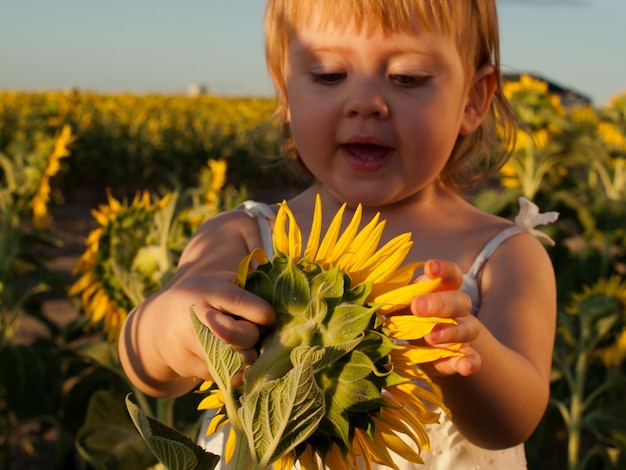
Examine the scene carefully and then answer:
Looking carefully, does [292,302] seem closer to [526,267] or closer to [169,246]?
[526,267]

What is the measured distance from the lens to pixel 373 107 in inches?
38.6

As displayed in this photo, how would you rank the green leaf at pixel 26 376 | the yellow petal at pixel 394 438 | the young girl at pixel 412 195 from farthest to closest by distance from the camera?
the green leaf at pixel 26 376, the young girl at pixel 412 195, the yellow petal at pixel 394 438

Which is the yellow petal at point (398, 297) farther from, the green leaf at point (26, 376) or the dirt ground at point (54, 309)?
the dirt ground at point (54, 309)

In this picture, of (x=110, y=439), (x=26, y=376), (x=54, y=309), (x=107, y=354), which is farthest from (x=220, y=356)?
(x=54, y=309)

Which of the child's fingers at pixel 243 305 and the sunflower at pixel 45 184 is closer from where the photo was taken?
the child's fingers at pixel 243 305

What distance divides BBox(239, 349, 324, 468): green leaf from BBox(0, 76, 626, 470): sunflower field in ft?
3.16

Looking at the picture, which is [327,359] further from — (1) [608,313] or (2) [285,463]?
(1) [608,313]

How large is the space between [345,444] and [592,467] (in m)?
2.25

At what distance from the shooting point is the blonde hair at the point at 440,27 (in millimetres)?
1003

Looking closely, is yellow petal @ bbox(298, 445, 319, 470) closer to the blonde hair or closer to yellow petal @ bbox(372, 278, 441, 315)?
yellow petal @ bbox(372, 278, 441, 315)

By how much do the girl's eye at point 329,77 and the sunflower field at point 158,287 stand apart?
0.48 metres

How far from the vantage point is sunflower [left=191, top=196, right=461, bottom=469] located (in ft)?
1.77

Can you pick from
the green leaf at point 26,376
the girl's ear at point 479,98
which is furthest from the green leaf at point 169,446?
the green leaf at point 26,376

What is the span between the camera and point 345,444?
0.59 m
